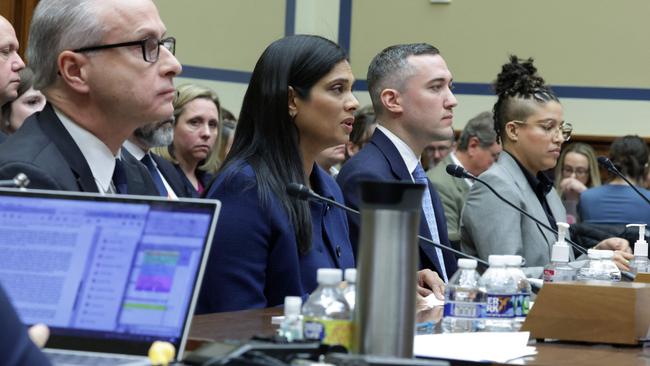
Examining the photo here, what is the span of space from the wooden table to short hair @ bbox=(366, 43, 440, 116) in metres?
1.89

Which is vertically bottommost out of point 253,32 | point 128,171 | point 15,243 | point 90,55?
point 15,243

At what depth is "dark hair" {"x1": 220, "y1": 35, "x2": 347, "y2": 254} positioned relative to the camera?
2.95 metres

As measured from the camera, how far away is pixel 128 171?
262 cm

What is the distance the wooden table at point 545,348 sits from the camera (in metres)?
2.00

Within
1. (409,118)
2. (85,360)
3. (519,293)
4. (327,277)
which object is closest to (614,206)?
(409,118)

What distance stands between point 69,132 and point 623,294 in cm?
121

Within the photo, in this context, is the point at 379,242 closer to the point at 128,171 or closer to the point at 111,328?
the point at 111,328

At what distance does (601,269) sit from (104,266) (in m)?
1.90

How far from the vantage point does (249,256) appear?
9.34ft

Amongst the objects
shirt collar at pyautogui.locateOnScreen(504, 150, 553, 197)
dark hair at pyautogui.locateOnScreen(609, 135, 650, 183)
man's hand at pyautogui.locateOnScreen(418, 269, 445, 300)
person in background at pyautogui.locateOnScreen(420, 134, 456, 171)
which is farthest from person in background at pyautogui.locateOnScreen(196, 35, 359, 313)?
person in background at pyautogui.locateOnScreen(420, 134, 456, 171)

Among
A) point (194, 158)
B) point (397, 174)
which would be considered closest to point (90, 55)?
point (397, 174)

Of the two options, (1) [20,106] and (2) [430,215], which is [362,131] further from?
(2) [430,215]

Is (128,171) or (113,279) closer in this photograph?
(113,279)

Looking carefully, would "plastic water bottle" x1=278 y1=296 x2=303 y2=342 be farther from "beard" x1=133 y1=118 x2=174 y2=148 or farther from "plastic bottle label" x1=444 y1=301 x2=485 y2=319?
"beard" x1=133 y1=118 x2=174 y2=148
